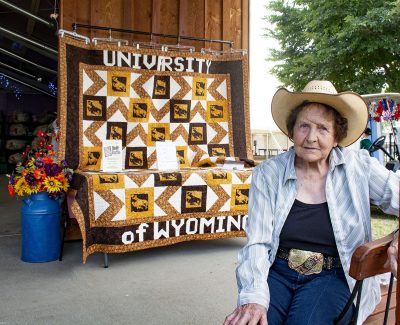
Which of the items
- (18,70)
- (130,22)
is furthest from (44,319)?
(18,70)

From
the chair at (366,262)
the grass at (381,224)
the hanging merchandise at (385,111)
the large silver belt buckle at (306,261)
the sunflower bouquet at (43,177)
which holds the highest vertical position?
the hanging merchandise at (385,111)

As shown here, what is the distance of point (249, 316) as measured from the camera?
132 centimetres

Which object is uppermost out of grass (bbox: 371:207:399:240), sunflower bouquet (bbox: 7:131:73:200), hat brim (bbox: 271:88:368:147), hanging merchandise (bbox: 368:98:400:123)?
hanging merchandise (bbox: 368:98:400:123)

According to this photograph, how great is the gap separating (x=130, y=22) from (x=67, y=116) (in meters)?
1.21

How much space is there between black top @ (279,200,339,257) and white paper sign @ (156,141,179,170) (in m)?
2.51

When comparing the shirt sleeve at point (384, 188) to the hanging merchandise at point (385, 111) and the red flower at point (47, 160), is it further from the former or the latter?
the hanging merchandise at point (385, 111)

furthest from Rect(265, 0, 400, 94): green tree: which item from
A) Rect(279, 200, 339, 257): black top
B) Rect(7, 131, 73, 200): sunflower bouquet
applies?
Rect(279, 200, 339, 257): black top

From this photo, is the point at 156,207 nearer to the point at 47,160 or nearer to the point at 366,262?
the point at 47,160

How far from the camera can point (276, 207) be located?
157 centimetres

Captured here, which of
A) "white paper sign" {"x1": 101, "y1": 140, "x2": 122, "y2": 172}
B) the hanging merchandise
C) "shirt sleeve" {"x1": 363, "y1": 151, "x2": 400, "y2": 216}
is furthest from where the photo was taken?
the hanging merchandise

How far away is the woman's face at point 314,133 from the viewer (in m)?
1.62

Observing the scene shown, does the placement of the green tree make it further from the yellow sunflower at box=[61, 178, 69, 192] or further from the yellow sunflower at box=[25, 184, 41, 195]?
the yellow sunflower at box=[25, 184, 41, 195]

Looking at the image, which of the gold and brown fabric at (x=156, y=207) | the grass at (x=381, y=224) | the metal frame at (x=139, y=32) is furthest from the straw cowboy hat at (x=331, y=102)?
the grass at (x=381, y=224)

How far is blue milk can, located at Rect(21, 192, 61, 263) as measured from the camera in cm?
355
